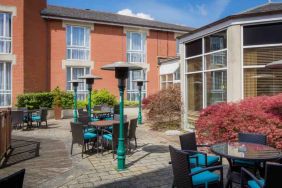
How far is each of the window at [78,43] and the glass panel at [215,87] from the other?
13.3 meters

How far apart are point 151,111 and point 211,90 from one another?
13.0 feet

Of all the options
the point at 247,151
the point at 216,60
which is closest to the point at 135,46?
the point at 216,60

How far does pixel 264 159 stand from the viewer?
4.29 meters

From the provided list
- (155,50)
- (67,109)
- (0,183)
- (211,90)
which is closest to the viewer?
(0,183)

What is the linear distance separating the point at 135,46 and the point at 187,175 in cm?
2077

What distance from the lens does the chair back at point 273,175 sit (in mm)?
3340

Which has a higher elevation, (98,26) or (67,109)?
(98,26)

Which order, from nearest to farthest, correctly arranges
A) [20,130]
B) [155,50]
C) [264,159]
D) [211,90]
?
[264,159]
[211,90]
[20,130]
[155,50]

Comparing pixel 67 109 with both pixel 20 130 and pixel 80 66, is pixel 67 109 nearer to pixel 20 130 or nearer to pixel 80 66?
pixel 80 66

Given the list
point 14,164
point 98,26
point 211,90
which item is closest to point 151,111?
point 211,90

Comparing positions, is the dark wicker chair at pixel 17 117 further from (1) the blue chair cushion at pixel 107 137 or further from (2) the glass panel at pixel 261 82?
(2) the glass panel at pixel 261 82

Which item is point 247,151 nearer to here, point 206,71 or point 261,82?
point 261,82

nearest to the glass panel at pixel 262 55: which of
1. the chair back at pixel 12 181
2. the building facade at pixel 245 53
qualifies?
the building facade at pixel 245 53

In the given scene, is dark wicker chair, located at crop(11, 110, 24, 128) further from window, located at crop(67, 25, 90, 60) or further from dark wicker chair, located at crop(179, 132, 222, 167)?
dark wicker chair, located at crop(179, 132, 222, 167)
